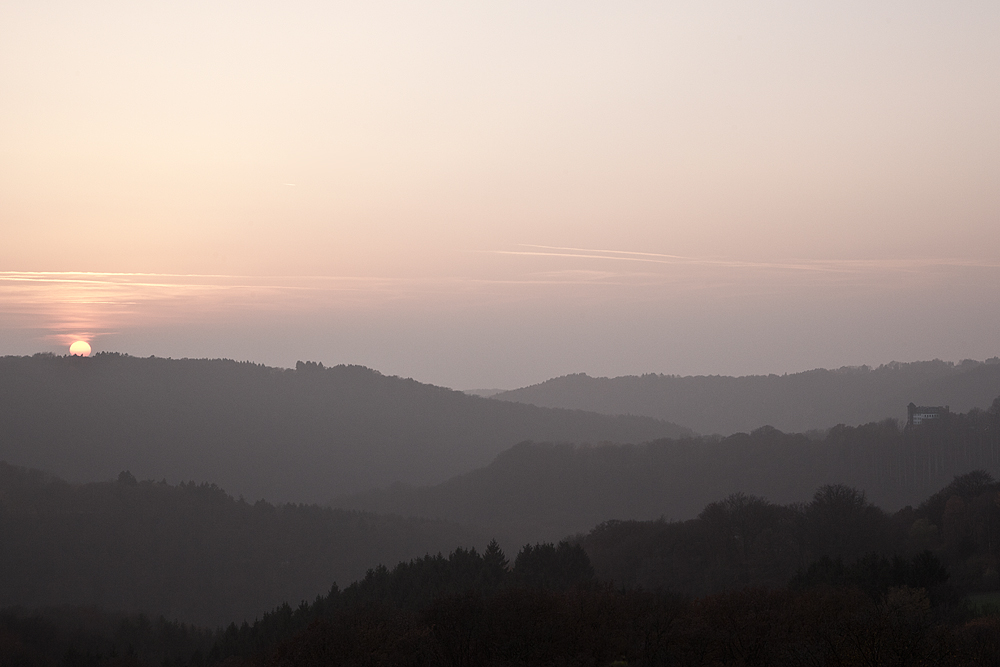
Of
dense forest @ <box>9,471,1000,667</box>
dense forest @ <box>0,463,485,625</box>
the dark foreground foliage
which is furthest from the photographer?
dense forest @ <box>0,463,485,625</box>

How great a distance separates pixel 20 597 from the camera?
16850cm

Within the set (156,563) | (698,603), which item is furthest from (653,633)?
(156,563)

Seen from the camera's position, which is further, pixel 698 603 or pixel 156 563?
pixel 156 563

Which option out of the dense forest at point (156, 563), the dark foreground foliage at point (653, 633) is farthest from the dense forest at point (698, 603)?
the dense forest at point (156, 563)

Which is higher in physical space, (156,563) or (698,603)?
(698,603)

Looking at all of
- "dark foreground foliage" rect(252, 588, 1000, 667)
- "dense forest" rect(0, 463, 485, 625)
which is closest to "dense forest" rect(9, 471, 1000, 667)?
"dark foreground foliage" rect(252, 588, 1000, 667)

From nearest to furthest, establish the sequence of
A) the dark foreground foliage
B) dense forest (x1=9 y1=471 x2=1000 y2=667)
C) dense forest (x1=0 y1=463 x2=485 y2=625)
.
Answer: the dark foreground foliage < dense forest (x1=9 y1=471 x2=1000 y2=667) < dense forest (x1=0 y1=463 x2=485 y2=625)

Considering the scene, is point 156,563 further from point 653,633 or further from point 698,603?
point 653,633

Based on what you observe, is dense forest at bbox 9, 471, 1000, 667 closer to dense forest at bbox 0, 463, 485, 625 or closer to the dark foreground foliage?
the dark foreground foliage

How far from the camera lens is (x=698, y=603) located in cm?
4891

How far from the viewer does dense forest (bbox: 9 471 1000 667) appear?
125 ft

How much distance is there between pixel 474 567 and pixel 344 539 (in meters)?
128

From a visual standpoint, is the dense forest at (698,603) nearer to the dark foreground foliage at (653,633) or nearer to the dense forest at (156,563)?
the dark foreground foliage at (653,633)

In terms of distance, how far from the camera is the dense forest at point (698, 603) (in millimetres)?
38000
